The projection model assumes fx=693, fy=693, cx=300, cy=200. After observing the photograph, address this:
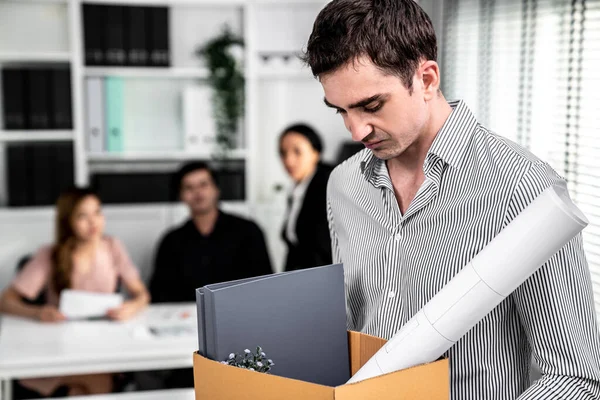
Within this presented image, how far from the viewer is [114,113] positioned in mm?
3906

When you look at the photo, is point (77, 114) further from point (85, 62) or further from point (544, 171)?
point (544, 171)

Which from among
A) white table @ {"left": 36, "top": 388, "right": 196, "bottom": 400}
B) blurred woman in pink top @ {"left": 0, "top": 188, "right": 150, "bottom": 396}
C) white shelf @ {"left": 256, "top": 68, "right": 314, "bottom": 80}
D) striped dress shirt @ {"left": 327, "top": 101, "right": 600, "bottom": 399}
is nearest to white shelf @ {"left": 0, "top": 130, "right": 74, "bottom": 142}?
blurred woman in pink top @ {"left": 0, "top": 188, "right": 150, "bottom": 396}

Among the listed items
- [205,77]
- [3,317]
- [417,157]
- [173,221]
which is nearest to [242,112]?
[205,77]

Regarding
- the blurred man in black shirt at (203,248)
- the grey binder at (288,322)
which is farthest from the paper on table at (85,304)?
the grey binder at (288,322)

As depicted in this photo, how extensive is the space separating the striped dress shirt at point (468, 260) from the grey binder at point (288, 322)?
122 millimetres

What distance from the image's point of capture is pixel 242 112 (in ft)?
13.1

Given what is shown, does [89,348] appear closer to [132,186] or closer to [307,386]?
[132,186]

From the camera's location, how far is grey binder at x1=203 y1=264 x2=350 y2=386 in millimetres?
879

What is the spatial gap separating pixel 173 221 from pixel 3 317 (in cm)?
121

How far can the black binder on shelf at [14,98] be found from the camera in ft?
12.2

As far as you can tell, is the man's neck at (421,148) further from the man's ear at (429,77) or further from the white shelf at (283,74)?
the white shelf at (283,74)

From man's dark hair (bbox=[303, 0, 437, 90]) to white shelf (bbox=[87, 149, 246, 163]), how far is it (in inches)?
120

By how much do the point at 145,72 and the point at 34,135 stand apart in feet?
2.28

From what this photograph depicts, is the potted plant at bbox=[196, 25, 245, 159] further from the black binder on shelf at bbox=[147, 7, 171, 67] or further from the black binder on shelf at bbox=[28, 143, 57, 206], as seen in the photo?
the black binder on shelf at bbox=[28, 143, 57, 206]
